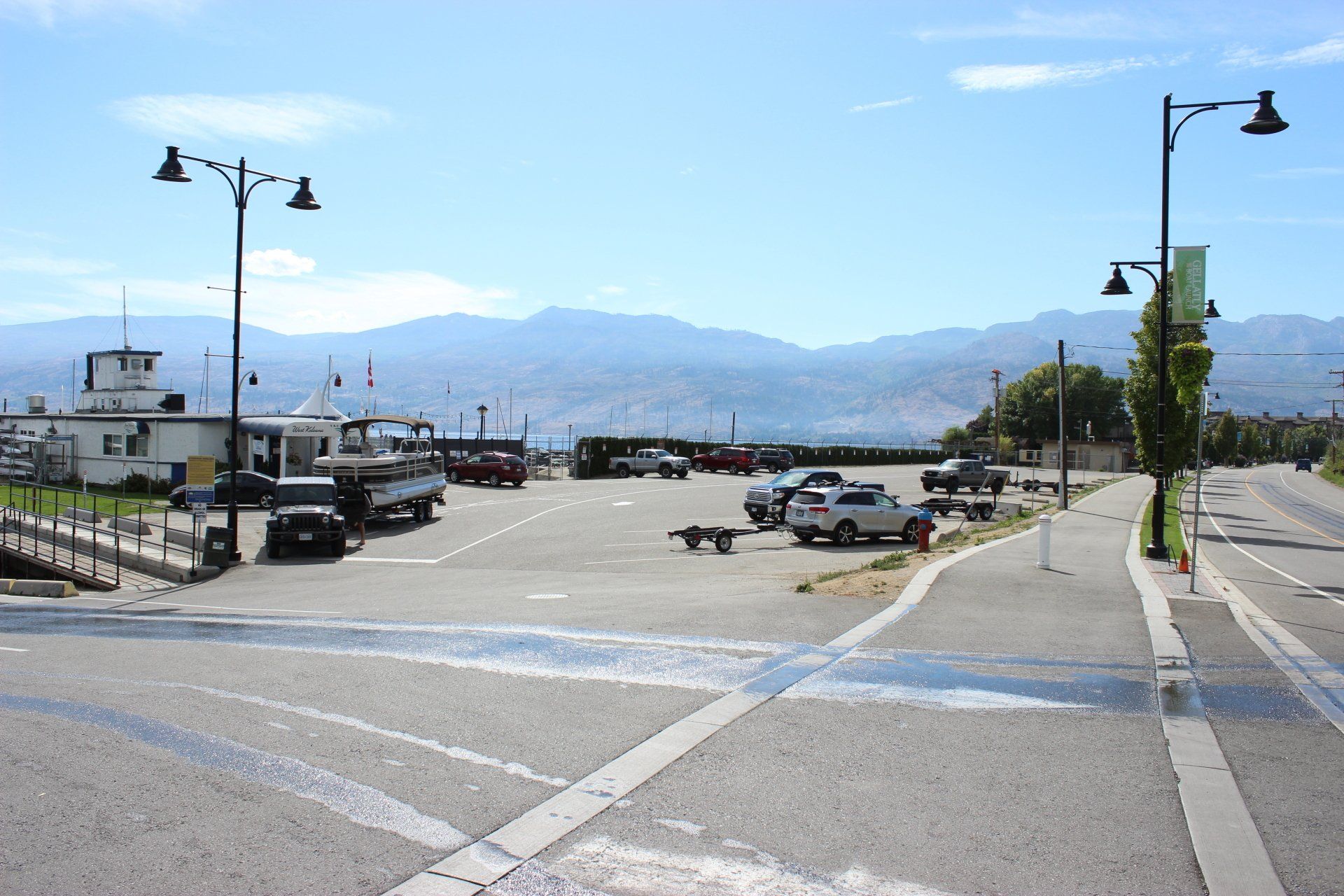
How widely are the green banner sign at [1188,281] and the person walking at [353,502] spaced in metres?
21.9

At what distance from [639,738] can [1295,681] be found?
6342 millimetres

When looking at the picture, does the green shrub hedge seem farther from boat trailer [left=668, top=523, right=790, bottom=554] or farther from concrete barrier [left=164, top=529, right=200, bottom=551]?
concrete barrier [left=164, top=529, right=200, bottom=551]

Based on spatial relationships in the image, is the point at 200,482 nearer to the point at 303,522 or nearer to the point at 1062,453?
the point at 303,522

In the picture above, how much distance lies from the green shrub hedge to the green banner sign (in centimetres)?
3941

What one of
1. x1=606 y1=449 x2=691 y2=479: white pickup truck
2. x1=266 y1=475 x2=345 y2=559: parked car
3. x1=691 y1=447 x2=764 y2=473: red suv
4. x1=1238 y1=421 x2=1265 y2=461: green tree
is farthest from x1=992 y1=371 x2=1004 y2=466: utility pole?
x1=1238 y1=421 x2=1265 y2=461: green tree

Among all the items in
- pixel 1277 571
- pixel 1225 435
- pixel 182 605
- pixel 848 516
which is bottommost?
pixel 182 605

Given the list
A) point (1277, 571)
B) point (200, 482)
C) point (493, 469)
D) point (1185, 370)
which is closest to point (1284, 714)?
point (1277, 571)

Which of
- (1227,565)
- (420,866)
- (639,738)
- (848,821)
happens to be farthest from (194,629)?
(1227,565)

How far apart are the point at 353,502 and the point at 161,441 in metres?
15.6

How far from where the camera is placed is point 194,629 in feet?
40.2

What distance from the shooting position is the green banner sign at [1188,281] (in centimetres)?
1844

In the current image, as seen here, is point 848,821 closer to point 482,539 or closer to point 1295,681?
point 1295,681

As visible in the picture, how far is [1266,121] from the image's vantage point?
53.1ft

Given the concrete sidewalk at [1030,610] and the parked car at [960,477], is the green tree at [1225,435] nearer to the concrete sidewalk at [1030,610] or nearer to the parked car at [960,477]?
the parked car at [960,477]
